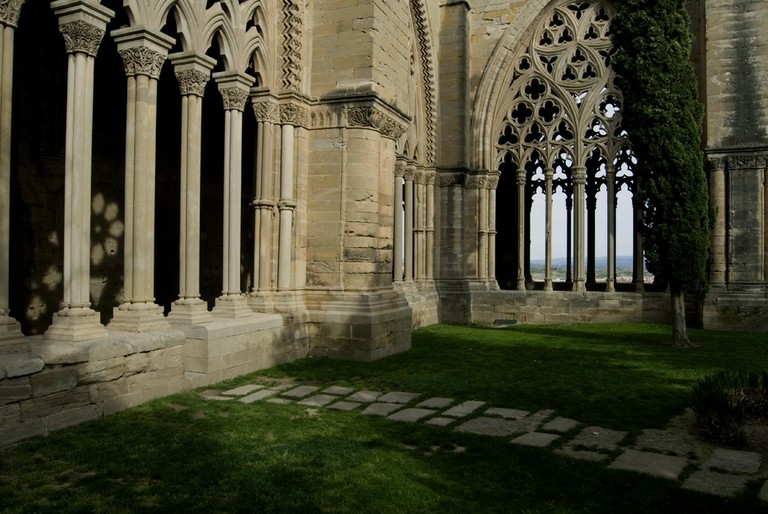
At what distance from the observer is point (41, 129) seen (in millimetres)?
9617

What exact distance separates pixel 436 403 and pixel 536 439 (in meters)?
1.55

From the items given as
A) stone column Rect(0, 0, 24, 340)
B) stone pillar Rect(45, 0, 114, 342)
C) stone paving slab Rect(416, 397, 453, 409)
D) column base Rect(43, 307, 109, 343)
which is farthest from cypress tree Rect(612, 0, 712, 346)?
stone column Rect(0, 0, 24, 340)

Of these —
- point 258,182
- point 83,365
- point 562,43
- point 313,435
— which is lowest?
point 313,435

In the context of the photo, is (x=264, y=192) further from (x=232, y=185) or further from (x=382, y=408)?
(x=382, y=408)

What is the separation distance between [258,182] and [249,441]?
503 cm

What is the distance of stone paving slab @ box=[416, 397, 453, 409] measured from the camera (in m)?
6.53

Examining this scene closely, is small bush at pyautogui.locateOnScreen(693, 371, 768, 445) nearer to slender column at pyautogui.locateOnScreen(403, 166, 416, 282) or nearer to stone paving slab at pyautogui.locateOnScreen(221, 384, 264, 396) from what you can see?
stone paving slab at pyautogui.locateOnScreen(221, 384, 264, 396)

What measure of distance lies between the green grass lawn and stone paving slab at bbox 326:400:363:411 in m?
0.21

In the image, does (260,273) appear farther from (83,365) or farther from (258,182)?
(83,365)

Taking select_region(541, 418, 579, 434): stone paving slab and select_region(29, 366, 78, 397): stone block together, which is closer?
select_region(29, 366, 78, 397): stone block

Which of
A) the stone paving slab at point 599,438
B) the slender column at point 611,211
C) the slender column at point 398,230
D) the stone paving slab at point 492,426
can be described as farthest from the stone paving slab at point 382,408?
the slender column at point 611,211

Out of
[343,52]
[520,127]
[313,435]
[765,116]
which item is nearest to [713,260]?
[765,116]

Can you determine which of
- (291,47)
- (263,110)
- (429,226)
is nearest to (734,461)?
(263,110)

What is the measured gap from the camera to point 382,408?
646 cm
